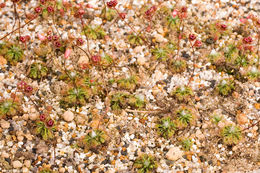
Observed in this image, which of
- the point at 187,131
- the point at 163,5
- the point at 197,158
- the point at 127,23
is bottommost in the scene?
the point at 197,158

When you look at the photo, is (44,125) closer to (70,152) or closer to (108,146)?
(70,152)

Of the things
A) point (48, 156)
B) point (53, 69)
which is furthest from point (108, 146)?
point (53, 69)

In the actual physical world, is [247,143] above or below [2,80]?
below

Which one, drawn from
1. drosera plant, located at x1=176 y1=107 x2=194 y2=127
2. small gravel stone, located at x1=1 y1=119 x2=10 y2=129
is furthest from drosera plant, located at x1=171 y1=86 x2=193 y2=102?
small gravel stone, located at x1=1 y1=119 x2=10 y2=129

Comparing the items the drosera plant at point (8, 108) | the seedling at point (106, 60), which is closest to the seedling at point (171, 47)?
the seedling at point (106, 60)

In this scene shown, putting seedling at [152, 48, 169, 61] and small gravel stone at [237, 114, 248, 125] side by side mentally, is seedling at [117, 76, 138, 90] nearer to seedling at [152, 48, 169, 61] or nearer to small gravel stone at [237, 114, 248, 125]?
seedling at [152, 48, 169, 61]

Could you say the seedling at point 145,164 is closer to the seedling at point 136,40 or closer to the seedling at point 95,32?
the seedling at point 136,40
